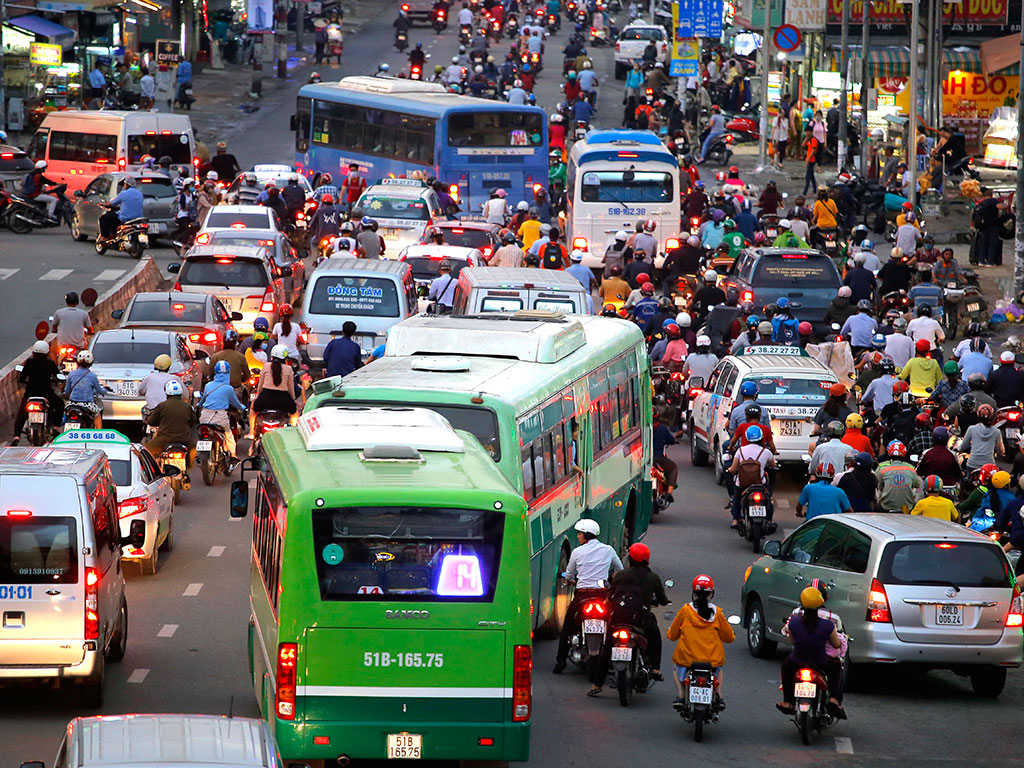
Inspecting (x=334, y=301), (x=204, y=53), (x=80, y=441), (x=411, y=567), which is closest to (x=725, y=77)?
(x=204, y=53)

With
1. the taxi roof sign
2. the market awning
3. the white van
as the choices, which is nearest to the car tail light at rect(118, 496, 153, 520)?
the taxi roof sign

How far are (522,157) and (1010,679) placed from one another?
29796mm

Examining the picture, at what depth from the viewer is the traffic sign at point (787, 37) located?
52625 millimetres

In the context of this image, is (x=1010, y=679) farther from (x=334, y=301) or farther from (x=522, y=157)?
(x=522, y=157)

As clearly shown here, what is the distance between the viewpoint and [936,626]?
50.2 feet

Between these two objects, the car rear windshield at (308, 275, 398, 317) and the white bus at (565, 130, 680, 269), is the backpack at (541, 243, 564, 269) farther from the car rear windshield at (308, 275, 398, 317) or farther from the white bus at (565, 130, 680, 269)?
the car rear windshield at (308, 275, 398, 317)

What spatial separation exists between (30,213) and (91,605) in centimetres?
3077

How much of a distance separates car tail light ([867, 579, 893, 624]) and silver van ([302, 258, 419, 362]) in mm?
13196

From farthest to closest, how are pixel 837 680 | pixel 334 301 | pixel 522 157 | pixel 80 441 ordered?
pixel 522 157, pixel 334 301, pixel 80 441, pixel 837 680

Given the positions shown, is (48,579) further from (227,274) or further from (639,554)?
(227,274)

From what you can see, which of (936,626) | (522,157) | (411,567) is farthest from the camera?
(522,157)

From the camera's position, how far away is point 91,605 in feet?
→ 45.4

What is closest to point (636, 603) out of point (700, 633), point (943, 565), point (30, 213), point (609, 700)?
point (609, 700)

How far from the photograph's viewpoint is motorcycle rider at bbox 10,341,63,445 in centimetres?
2438
